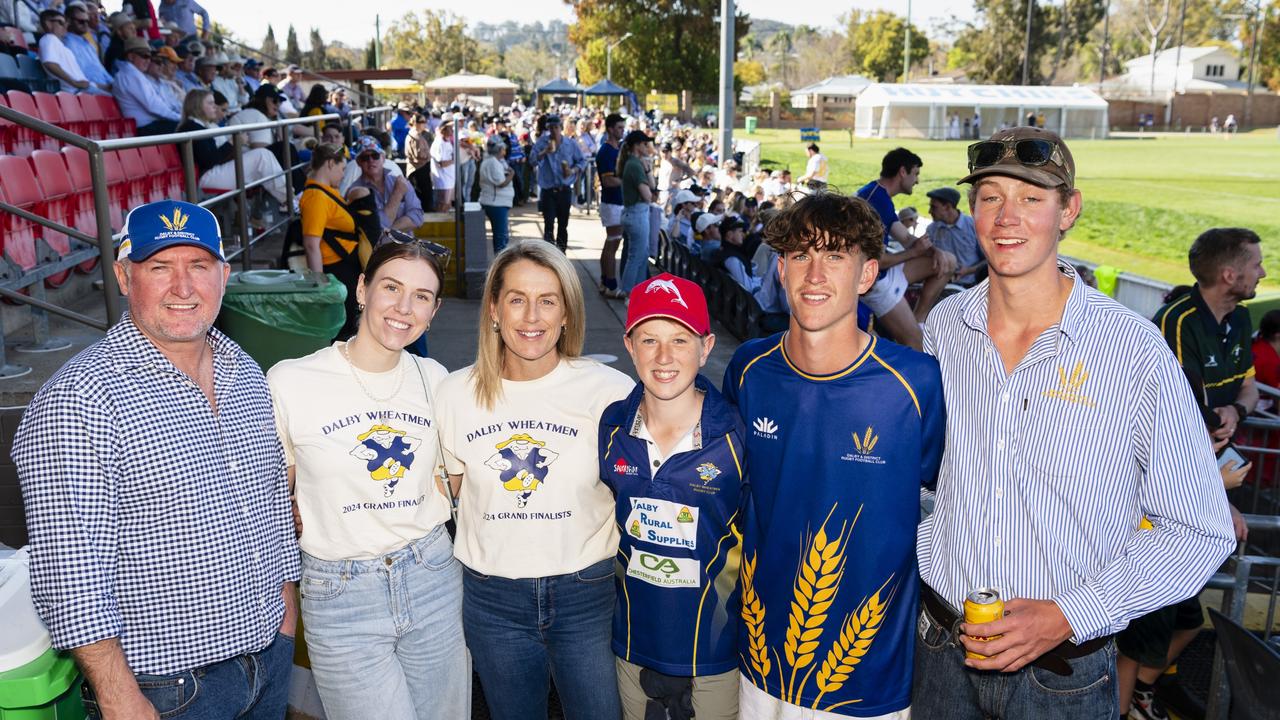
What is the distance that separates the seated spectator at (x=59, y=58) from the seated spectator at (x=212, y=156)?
1607 millimetres

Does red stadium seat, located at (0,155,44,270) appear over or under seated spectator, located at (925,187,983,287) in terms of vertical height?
over

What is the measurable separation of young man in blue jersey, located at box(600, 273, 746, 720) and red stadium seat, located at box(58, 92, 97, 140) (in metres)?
7.80

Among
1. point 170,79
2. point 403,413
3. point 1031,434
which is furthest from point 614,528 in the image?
point 170,79

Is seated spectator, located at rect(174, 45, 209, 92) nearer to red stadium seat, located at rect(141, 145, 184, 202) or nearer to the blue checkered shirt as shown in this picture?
red stadium seat, located at rect(141, 145, 184, 202)

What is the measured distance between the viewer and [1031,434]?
231 centimetres

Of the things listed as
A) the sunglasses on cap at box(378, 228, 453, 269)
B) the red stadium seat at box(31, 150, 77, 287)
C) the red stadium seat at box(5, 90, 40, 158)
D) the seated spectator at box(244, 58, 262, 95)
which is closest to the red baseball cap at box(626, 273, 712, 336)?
the sunglasses on cap at box(378, 228, 453, 269)

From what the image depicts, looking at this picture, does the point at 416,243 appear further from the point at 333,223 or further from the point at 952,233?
the point at 952,233

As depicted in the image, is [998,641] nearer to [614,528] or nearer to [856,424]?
[856,424]

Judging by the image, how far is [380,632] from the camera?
270cm

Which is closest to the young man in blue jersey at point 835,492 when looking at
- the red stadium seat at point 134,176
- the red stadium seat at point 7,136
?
the red stadium seat at point 134,176

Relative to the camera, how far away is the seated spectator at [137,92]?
31.5ft

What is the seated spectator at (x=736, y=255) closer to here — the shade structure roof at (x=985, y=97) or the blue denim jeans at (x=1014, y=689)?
the blue denim jeans at (x=1014, y=689)

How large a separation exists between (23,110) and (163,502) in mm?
6817

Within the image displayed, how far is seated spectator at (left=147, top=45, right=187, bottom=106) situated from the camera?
1051 cm
